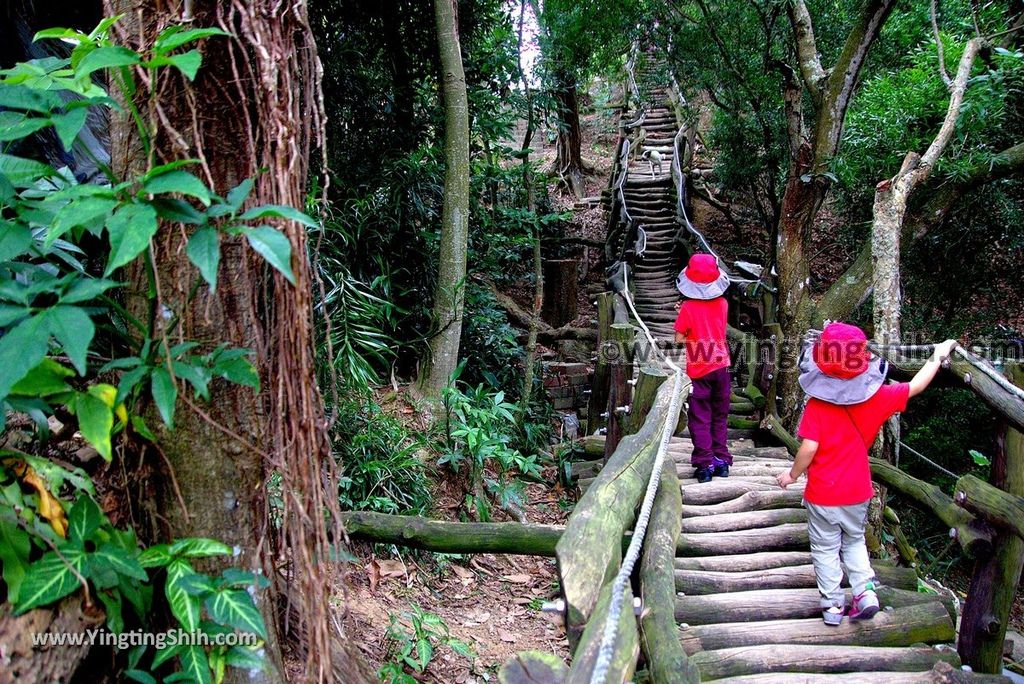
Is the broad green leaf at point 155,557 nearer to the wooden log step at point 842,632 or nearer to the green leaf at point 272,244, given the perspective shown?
the green leaf at point 272,244

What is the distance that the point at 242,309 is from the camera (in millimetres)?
1654

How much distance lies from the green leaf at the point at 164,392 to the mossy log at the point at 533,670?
0.99 metres

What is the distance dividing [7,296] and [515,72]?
6826 mm

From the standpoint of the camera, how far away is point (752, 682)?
8.80ft

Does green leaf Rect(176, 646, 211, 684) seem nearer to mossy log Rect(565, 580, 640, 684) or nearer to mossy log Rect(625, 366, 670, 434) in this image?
mossy log Rect(565, 580, 640, 684)

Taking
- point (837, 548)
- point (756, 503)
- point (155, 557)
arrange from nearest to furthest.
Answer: point (155, 557) → point (837, 548) → point (756, 503)

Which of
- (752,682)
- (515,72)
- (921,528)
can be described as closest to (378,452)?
(752,682)

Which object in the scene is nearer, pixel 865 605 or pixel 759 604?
pixel 865 605

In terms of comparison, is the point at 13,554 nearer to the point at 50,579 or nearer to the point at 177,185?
the point at 50,579

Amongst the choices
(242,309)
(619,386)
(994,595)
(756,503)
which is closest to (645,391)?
(619,386)

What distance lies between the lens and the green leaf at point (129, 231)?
115 centimetres

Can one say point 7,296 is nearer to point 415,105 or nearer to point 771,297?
point 415,105

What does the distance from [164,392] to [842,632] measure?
3088mm

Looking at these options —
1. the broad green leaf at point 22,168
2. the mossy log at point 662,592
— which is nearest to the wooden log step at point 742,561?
the mossy log at point 662,592
